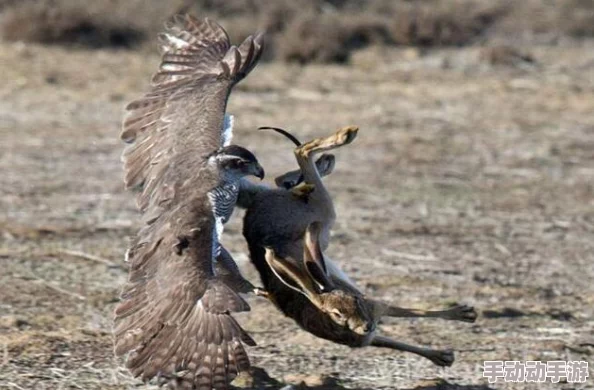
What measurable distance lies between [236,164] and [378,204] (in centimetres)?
455

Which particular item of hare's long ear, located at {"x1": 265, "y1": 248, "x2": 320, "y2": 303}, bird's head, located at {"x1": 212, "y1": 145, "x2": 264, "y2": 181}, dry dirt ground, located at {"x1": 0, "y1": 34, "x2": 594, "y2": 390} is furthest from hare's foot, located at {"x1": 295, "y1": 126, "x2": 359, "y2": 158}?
dry dirt ground, located at {"x1": 0, "y1": 34, "x2": 594, "y2": 390}

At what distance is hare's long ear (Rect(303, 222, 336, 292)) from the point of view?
6.59 metres

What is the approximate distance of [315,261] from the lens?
659 centimetres

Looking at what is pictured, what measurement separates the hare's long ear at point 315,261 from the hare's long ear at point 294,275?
3cm

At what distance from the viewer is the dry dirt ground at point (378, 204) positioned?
762 cm

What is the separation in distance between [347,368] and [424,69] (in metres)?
9.35

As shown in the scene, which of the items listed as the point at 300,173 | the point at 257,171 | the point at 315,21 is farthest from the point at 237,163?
the point at 315,21

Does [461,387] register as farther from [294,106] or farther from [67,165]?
[294,106]

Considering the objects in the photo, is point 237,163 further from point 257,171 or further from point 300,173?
point 300,173

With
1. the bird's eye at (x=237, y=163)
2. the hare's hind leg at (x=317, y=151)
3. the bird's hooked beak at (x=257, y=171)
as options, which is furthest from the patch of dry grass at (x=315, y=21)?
the bird's eye at (x=237, y=163)

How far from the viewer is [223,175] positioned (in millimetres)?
6555

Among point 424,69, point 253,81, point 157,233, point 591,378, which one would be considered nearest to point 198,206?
point 157,233

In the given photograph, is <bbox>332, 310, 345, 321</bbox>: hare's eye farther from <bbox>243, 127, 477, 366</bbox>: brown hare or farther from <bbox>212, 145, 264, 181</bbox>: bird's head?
<bbox>212, 145, 264, 181</bbox>: bird's head

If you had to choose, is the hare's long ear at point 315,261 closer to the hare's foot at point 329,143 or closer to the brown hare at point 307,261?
the brown hare at point 307,261
